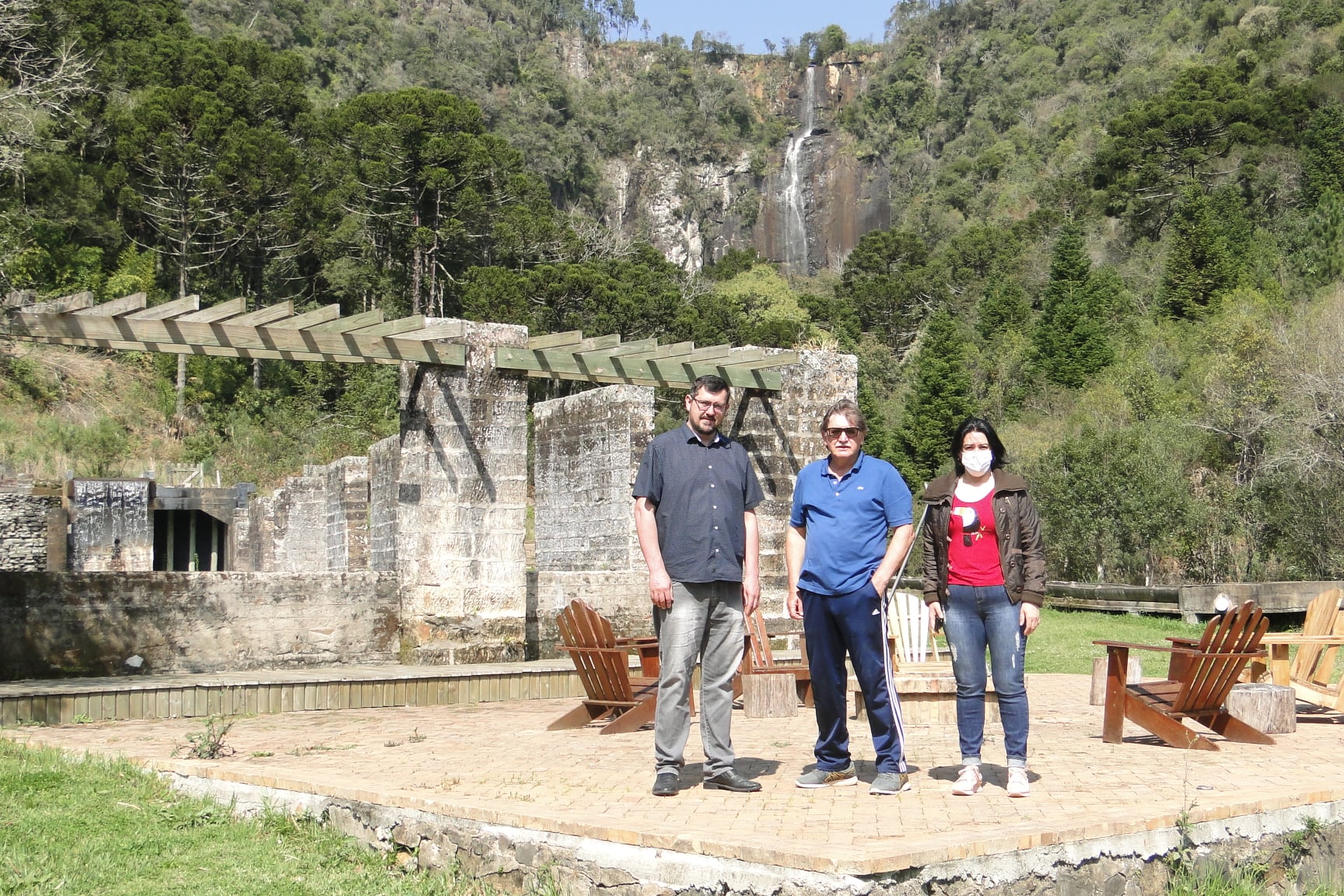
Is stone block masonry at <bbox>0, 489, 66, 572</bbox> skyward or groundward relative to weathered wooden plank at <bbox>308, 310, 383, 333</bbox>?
groundward

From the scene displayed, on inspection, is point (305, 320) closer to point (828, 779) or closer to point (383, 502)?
point (383, 502)

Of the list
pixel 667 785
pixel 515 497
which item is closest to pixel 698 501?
pixel 667 785

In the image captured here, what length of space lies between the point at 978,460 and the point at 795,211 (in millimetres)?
80874

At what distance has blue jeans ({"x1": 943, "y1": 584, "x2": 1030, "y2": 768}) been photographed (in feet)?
16.0

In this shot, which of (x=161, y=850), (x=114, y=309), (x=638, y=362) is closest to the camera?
(x=161, y=850)

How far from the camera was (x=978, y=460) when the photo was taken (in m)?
4.98

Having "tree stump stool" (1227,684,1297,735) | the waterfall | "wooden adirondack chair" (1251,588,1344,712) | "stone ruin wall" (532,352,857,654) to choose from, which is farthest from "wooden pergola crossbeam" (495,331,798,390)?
the waterfall

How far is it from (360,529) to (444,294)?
24.1 metres

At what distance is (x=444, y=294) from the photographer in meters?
39.2

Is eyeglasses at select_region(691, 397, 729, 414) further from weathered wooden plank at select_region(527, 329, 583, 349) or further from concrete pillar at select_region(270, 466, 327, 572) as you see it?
concrete pillar at select_region(270, 466, 327, 572)

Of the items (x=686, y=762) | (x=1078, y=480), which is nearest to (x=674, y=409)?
(x=1078, y=480)

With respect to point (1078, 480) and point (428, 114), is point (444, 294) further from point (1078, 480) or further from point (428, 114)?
point (1078, 480)

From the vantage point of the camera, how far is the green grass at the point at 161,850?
Result: 4098 millimetres

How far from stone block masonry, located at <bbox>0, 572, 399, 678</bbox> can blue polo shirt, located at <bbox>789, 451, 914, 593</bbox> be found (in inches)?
235
